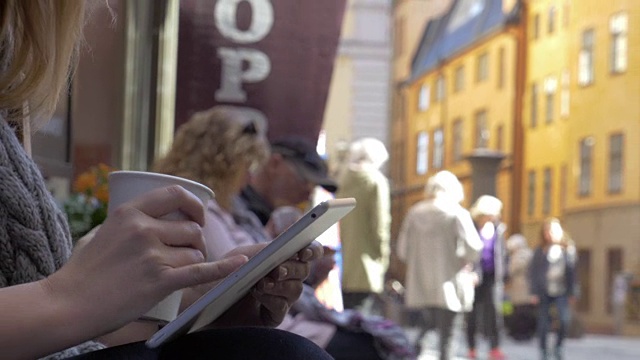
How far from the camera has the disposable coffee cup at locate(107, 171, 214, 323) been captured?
132 centimetres

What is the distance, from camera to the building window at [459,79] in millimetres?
23453

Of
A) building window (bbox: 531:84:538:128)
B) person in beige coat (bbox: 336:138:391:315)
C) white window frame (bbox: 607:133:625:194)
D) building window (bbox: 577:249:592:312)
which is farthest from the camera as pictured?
building window (bbox: 531:84:538:128)

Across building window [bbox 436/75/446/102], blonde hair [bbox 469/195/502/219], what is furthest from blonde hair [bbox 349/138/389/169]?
building window [bbox 436/75/446/102]

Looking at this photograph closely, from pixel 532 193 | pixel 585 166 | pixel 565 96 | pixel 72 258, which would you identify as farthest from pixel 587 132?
pixel 72 258

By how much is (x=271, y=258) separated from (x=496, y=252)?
30.3ft

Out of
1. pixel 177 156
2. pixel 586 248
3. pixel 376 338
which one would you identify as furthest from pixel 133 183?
pixel 586 248

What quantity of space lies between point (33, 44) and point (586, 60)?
2052 centimetres

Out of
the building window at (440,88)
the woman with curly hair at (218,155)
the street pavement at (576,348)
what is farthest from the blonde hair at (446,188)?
the building window at (440,88)

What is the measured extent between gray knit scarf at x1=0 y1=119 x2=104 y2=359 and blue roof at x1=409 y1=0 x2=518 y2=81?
21.6 metres

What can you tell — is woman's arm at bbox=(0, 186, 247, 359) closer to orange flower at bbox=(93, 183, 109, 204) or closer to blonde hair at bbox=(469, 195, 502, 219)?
orange flower at bbox=(93, 183, 109, 204)

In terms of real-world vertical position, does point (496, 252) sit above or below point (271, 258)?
below

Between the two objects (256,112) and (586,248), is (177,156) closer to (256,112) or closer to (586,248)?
(256,112)

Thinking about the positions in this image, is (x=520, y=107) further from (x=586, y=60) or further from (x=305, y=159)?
(x=305, y=159)

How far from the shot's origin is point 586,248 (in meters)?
20.5
